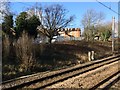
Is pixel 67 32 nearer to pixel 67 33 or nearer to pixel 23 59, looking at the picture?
pixel 67 33

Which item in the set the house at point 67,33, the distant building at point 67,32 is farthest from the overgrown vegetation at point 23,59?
the distant building at point 67,32

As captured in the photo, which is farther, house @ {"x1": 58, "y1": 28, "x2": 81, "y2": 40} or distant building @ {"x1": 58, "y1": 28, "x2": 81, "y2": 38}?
distant building @ {"x1": 58, "y1": 28, "x2": 81, "y2": 38}

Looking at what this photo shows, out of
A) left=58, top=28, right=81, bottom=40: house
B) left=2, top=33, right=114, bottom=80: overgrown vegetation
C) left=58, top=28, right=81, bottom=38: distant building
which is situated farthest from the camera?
left=58, top=28, right=81, bottom=38: distant building

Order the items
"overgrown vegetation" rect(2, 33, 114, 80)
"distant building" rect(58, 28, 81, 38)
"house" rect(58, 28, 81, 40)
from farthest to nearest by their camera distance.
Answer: "distant building" rect(58, 28, 81, 38) < "house" rect(58, 28, 81, 40) < "overgrown vegetation" rect(2, 33, 114, 80)

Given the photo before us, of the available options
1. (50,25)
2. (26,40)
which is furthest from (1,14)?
(50,25)

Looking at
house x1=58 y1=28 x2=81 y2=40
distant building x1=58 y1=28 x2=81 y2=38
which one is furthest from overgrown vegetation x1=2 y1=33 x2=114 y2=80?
distant building x1=58 y1=28 x2=81 y2=38

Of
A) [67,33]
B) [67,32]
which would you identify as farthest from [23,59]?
[67,33]

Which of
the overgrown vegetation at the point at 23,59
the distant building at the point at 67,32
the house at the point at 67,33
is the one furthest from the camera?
the distant building at the point at 67,32

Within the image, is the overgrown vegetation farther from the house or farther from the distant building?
the distant building

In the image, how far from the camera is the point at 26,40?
22500mm

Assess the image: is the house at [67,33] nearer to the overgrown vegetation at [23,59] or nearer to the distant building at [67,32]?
the distant building at [67,32]

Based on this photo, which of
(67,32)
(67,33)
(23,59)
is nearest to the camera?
(23,59)

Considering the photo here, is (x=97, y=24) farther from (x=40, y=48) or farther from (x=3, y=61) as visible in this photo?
(x=3, y=61)

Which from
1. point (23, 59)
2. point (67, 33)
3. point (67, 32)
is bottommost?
point (23, 59)
